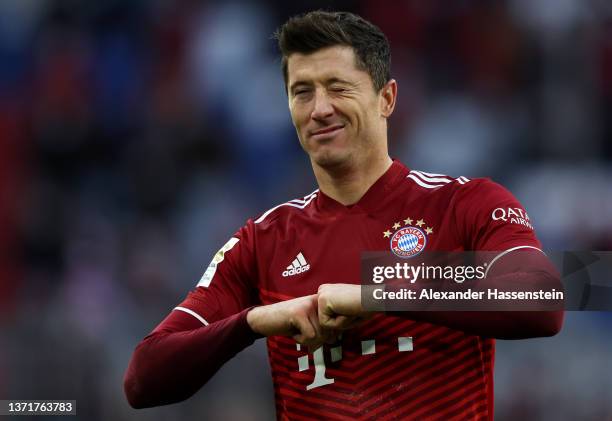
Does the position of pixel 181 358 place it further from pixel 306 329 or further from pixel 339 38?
pixel 339 38

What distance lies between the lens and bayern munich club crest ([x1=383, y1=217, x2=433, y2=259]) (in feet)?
10.7

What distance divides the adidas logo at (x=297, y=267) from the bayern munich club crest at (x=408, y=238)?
0.31m

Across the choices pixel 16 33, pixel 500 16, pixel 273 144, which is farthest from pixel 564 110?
pixel 16 33

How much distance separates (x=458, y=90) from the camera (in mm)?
7906

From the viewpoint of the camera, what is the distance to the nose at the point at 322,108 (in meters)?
3.40

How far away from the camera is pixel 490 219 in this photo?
3.10 m

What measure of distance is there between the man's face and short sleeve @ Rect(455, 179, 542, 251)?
0.47m

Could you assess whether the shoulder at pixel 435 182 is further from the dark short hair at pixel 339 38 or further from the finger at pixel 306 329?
the finger at pixel 306 329

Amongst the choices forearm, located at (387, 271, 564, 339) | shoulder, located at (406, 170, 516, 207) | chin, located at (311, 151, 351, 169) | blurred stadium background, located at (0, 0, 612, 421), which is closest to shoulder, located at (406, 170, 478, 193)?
shoulder, located at (406, 170, 516, 207)

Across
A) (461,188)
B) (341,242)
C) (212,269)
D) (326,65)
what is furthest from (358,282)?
(326,65)

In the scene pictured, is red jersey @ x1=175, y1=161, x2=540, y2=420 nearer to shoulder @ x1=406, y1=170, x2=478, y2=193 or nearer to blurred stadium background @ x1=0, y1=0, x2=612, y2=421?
shoulder @ x1=406, y1=170, x2=478, y2=193

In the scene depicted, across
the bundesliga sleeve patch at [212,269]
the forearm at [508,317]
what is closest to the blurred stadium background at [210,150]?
the bundesliga sleeve patch at [212,269]

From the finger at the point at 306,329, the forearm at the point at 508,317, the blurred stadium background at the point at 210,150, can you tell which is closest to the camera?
the forearm at the point at 508,317

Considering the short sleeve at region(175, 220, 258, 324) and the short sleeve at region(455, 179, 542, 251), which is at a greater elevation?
the short sleeve at region(455, 179, 542, 251)
